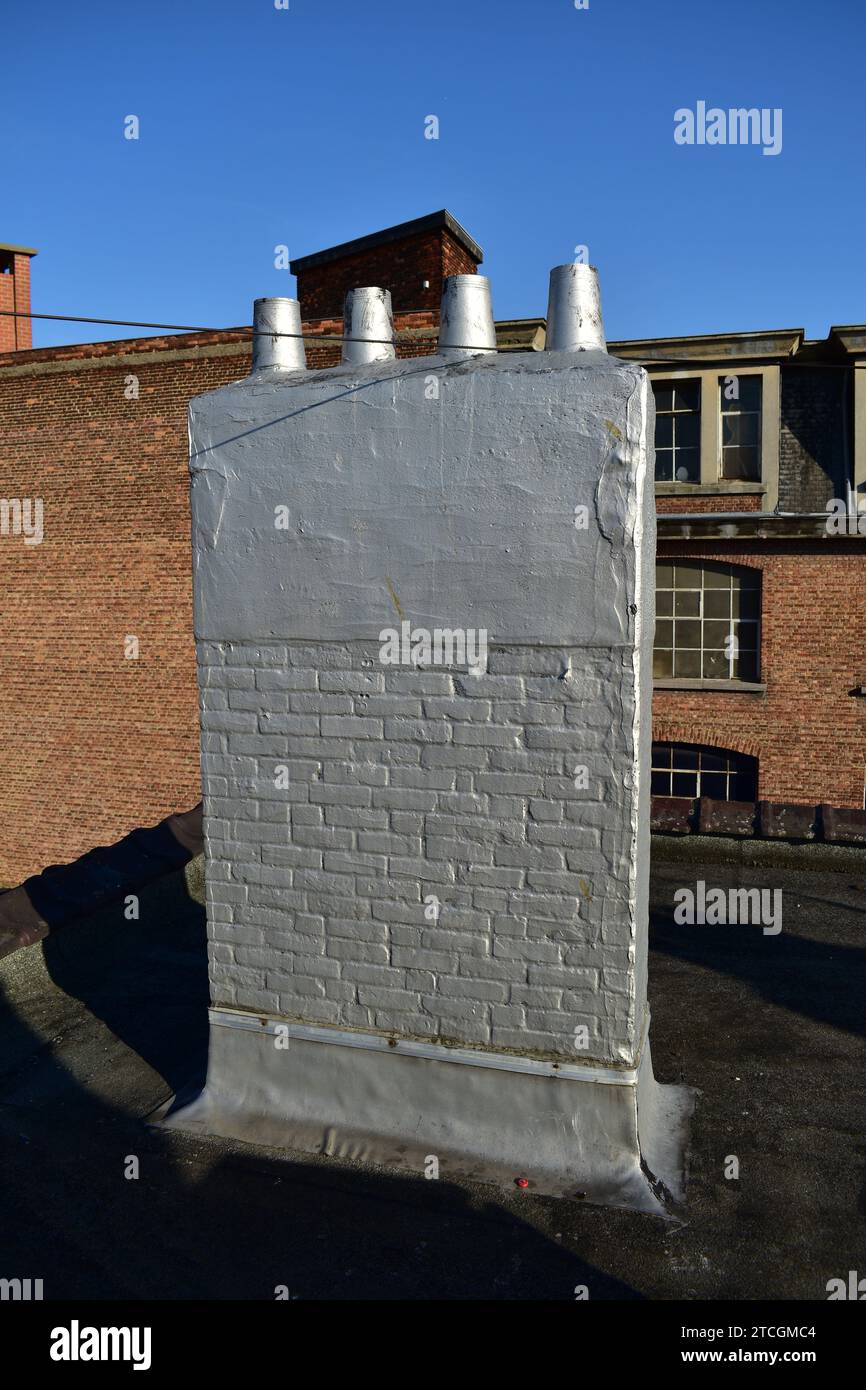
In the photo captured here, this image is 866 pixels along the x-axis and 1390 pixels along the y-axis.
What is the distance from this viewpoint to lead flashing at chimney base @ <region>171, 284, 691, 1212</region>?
14.3 feet

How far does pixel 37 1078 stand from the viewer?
5750 mm

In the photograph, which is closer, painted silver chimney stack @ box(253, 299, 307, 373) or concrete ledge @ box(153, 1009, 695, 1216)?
concrete ledge @ box(153, 1009, 695, 1216)

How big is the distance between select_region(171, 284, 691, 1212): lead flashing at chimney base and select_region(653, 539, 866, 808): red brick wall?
49.5ft

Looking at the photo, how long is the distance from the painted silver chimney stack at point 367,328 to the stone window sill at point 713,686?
1544cm

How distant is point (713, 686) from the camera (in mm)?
19438

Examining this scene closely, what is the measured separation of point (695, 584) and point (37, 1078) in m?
16.4

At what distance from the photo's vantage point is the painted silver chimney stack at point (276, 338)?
5082 mm

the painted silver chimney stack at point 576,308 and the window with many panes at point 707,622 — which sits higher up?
the painted silver chimney stack at point 576,308

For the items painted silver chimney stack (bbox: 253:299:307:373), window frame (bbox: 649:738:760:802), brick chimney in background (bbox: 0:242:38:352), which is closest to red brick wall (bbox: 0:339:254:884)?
brick chimney in background (bbox: 0:242:38:352)

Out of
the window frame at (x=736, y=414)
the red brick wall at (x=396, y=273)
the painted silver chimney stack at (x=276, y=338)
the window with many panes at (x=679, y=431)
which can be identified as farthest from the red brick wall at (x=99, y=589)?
the painted silver chimney stack at (x=276, y=338)

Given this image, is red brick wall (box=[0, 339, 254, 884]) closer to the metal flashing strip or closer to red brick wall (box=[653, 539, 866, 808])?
red brick wall (box=[653, 539, 866, 808])

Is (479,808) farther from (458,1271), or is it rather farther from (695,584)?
(695,584)

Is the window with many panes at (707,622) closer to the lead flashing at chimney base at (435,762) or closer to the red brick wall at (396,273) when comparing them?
the red brick wall at (396,273)
